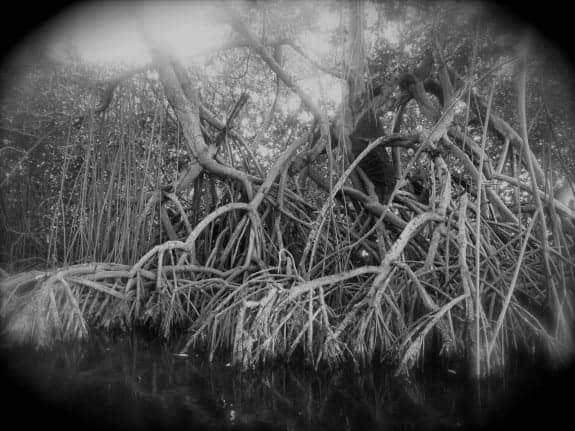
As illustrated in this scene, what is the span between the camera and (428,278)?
2877 mm

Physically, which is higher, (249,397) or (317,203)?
(317,203)

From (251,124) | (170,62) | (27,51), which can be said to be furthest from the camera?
(251,124)

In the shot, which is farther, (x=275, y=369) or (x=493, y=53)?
(x=493, y=53)

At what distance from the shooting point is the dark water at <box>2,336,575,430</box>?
1552 mm

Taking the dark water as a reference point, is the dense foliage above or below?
above

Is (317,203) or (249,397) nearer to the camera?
(249,397)

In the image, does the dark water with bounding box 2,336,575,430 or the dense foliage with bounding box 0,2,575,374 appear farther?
the dense foliage with bounding box 0,2,575,374

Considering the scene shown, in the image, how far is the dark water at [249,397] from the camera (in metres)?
1.55

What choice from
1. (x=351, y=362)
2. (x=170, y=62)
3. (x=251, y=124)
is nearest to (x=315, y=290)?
(x=351, y=362)

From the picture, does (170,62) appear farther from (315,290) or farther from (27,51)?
(315,290)

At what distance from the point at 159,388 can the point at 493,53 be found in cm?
347

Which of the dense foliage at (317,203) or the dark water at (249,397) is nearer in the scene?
the dark water at (249,397)

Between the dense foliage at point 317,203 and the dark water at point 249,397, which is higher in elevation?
the dense foliage at point 317,203

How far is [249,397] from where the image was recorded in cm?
181
